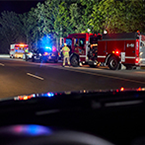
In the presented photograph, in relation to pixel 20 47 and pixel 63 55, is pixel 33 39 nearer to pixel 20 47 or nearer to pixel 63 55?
pixel 20 47

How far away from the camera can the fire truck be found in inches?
728

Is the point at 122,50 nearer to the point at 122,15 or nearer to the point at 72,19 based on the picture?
the point at 122,15

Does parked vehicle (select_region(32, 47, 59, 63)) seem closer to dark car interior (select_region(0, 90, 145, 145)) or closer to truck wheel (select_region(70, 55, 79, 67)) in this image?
truck wheel (select_region(70, 55, 79, 67))

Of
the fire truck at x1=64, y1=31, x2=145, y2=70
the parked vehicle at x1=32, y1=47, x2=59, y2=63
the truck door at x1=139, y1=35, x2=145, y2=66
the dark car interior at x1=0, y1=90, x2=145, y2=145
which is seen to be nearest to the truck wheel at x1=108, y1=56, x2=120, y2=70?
the fire truck at x1=64, y1=31, x2=145, y2=70

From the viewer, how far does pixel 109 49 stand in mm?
20031

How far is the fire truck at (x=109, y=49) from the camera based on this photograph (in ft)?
60.7

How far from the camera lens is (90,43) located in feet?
71.9

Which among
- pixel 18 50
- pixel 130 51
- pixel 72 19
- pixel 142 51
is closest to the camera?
pixel 130 51

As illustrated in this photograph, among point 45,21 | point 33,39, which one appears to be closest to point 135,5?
point 45,21

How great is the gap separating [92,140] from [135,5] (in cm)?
2609

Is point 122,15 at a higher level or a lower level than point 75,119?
higher


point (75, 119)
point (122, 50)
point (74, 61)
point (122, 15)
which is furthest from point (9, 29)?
point (75, 119)

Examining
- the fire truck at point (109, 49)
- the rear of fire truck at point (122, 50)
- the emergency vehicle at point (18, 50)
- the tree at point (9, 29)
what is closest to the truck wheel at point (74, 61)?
the fire truck at point (109, 49)

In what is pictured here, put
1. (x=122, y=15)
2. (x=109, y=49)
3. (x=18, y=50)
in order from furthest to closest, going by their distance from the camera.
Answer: (x=18, y=50), (x=122, y=15), (x=109, y=49)
